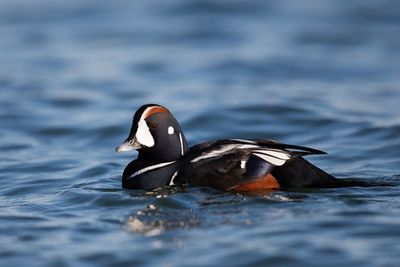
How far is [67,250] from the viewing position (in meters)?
8.18

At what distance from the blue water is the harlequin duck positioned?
15 centimetres

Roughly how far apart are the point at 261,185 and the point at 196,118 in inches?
233

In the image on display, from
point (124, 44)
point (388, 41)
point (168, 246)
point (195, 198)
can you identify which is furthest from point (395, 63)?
point (168, 246)

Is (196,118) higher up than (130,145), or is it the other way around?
(196,118)

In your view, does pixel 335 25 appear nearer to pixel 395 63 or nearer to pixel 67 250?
pixel 395 63

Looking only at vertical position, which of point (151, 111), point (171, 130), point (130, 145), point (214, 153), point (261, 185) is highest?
point (151, 111)

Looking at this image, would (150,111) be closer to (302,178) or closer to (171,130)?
(171,130)

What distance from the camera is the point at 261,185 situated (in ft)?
30.7

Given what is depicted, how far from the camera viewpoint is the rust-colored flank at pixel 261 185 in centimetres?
935

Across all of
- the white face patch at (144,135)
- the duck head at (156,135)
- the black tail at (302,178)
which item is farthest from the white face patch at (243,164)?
the white face patch at (144,135)

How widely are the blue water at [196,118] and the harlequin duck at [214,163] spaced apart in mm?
148

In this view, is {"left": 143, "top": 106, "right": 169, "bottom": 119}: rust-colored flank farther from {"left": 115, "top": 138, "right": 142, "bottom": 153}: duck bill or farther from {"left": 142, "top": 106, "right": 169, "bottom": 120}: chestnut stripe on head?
{"left": 115, "top": 138, "right": 142, "bottom": 153}: duck bill

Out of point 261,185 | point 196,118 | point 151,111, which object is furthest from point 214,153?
point 196,118

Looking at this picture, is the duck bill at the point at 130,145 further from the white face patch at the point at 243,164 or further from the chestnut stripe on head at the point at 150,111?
the white face patch at the point at 243,164
